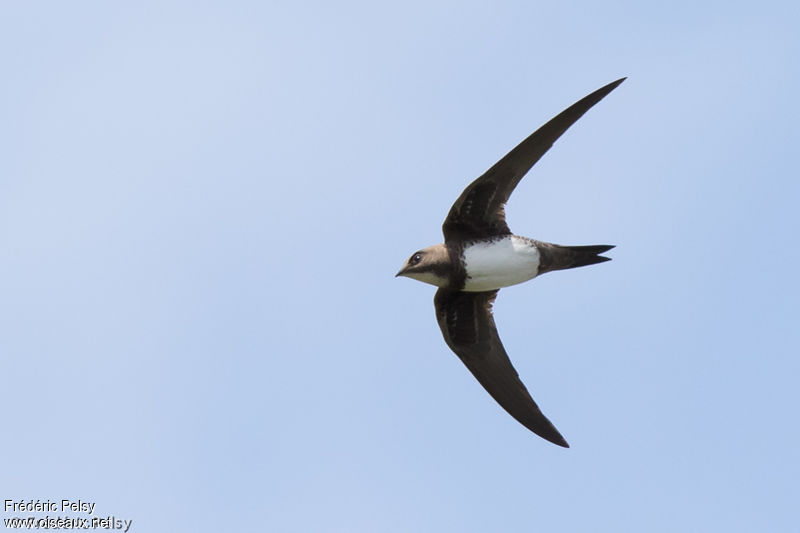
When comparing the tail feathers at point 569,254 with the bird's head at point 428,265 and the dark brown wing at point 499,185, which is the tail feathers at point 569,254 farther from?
the bird's head at point 428,265

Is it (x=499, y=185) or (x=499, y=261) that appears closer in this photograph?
(x=499, y=185)

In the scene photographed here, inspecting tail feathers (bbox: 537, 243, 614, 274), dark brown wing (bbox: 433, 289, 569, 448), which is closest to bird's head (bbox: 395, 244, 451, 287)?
dark brown wing (bbox: 433, 289, 569, 448)

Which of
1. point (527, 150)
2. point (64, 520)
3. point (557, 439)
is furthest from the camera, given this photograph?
point (557, 439)

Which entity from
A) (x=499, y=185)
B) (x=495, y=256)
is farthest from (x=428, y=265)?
(x=499, y=185)

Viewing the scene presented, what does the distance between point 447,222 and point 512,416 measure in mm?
2489

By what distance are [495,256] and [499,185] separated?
0.80 meters

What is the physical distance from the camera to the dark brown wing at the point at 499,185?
12.8 m

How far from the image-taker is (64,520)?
12055 mm

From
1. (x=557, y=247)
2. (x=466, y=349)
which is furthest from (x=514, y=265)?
(x=466, y=349)

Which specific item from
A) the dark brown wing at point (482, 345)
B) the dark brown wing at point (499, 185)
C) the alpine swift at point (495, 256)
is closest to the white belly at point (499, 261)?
the alpine swift at point (495, 256)

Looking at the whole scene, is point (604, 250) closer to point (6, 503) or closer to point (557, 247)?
point (557, 247)

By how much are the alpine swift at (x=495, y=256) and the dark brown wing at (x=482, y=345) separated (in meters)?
0.01

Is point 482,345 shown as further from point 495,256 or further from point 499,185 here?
point 499,185

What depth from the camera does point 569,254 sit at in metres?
13.6
